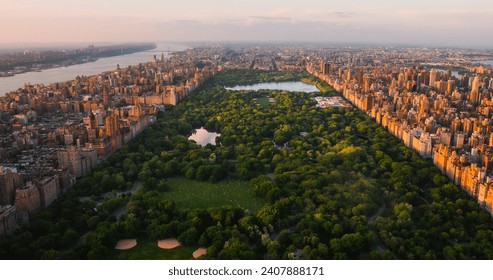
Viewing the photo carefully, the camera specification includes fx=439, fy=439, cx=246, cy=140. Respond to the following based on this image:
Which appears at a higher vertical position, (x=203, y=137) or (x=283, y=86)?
(x=283, y=86)

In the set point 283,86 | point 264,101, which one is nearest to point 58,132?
point 264,101

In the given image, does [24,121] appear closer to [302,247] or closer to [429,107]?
[302,247]

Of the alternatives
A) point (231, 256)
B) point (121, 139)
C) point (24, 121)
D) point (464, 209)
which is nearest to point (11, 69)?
point (24, 121)

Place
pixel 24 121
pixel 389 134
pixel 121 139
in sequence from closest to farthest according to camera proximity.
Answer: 1. pixel 121 139
2. pixel 389 134
3. pixel 24 121

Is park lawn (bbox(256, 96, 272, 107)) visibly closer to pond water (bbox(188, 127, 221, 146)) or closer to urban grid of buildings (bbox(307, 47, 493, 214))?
urban grid of buildings (bbox(307, 47, 493, 214))

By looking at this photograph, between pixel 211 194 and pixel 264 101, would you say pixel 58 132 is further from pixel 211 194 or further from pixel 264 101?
pixel 264 101

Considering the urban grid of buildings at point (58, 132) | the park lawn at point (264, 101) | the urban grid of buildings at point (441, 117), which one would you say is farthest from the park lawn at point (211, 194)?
the park lawn at point (264, 101)
